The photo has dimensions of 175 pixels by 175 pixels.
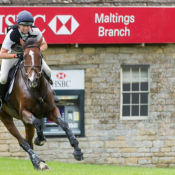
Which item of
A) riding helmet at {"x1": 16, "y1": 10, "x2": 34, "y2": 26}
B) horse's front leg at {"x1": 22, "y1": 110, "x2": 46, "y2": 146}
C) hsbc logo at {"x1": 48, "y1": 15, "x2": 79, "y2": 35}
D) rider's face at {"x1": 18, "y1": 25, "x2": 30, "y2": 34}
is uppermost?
hsbc logo at {"x1": 48, "y1": 15, "x2": 79, "y2": 35}

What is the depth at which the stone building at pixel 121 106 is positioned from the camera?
18234 mm

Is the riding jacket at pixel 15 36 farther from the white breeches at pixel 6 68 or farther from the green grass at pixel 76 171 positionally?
the green grass at pixel 76 171

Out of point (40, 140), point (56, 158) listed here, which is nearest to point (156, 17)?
point (56, 158)

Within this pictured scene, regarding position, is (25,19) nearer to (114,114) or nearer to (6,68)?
(6,68)

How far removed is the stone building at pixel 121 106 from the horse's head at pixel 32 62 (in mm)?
9223

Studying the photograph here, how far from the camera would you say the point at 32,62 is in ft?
28.6

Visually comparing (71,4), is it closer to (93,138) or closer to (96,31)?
(96,31)

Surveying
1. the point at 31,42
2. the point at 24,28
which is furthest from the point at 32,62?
the point at 24,28

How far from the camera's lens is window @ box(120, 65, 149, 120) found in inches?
725

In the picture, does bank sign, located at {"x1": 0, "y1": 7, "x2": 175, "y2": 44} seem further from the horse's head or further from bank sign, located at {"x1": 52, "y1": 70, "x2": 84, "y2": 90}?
the horse's head

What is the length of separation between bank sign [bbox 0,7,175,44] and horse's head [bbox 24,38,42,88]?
8.91 m

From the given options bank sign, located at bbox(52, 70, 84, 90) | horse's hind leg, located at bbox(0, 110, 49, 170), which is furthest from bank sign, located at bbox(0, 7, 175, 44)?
horse's hind leg, located at bbox(0, 110, 49, 170)

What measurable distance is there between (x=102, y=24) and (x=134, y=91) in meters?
2.57

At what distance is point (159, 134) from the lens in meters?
18.5
